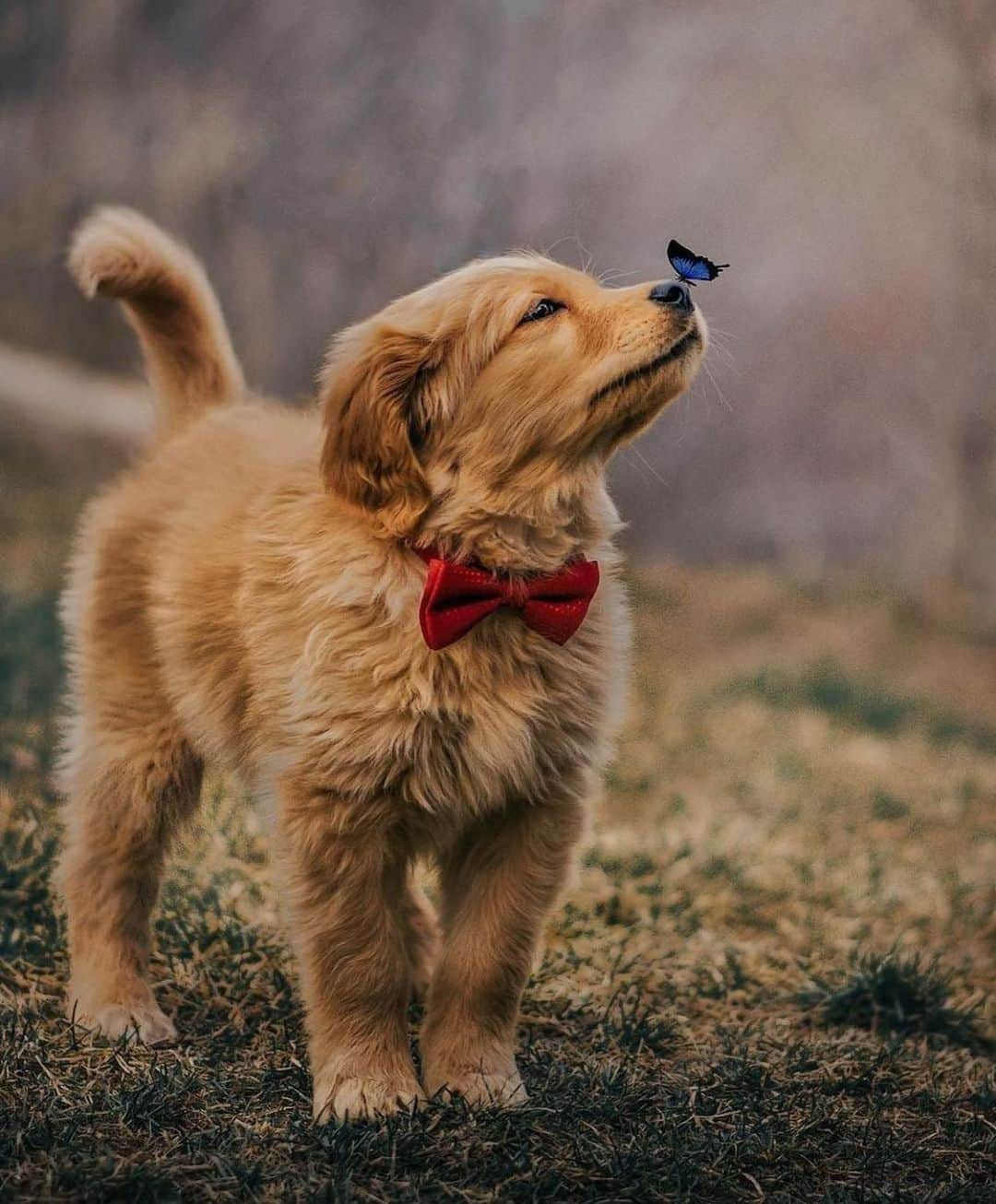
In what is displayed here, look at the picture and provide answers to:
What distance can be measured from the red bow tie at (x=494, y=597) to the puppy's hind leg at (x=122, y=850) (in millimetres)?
878

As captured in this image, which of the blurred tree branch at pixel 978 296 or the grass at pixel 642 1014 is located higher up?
the blurred tree branch at pixel 978 296

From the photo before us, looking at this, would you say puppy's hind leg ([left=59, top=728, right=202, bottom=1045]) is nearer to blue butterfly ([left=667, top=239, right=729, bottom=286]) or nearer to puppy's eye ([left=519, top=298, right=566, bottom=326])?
puppy's eye ([left=519, top=298, right=566, bottom=326])

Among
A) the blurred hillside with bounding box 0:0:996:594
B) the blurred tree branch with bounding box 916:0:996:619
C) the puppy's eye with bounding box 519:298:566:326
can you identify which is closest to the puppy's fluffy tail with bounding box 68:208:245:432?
the puppy's eye with bounding box 519:298:566:326

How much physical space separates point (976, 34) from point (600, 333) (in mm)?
7735

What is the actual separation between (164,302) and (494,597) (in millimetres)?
1398

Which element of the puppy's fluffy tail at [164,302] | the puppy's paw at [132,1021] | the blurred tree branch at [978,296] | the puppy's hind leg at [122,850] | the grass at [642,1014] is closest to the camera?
the grass at [642,1014]

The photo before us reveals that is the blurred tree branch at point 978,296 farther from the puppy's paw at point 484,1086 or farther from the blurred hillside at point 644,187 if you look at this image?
the puppy's paw at point 484,1086

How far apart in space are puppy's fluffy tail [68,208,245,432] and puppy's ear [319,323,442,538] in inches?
36.3

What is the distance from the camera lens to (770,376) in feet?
36.0

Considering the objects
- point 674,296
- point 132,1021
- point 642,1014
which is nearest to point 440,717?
point 674,296

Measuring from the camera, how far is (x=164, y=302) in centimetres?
341

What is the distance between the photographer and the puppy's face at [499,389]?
102 inches

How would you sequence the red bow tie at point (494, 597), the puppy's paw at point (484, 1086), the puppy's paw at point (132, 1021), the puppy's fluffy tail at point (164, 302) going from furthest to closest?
the puppy's fluffy tail at point (164, 302) → the puppy's paw at point (132, 1021) → the puppy's paw at point (484, 1086) → the red bow tie at point (494, 597)

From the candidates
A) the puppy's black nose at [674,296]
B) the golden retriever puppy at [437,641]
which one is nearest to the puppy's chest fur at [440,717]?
the golden retriever puppy at [437,641]
